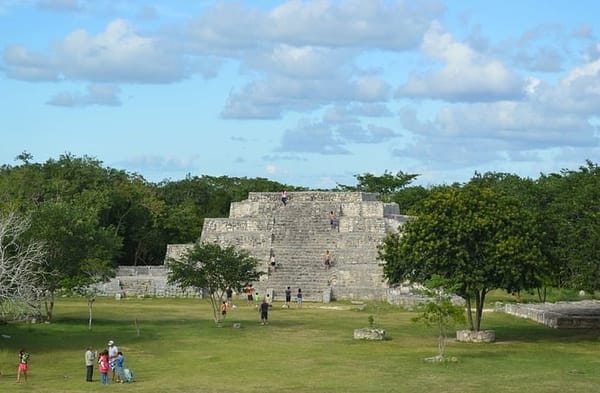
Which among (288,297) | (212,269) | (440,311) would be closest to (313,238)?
(288,297)

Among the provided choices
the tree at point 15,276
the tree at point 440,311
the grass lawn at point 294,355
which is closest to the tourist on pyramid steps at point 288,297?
the grass lawn at point 294,355

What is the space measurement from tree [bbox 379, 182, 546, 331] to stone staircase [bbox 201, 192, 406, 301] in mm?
20597

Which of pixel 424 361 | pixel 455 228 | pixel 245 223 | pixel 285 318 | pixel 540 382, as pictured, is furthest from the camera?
pixel 245 223

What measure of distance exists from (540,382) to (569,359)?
4.62m

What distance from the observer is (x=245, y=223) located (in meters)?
63.5

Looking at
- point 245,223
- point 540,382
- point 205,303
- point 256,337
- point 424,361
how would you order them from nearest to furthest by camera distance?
point 540,382, point 424,361, point 256,337, point 205,303, point 245,223

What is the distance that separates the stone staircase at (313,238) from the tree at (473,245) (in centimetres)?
2060

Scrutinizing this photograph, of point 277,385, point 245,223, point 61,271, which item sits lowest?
point 277,385

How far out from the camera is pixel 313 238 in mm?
62250

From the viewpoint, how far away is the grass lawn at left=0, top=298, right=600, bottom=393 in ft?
80.3

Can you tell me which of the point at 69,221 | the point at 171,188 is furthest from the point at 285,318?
the point at 171,188

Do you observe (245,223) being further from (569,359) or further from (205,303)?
(569,359)

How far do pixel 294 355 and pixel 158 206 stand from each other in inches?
1662

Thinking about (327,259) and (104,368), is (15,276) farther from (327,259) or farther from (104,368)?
(327,259)
